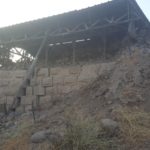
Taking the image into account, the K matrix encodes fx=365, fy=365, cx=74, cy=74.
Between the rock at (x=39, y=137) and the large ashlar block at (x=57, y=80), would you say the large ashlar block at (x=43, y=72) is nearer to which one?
the large ashlar block at (x=57, y=80)

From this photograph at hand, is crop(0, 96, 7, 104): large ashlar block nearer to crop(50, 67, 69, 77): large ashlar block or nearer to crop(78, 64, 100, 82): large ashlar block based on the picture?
crop(50, 67, 69, 77): large ashlar block

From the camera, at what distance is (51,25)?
14.1 m

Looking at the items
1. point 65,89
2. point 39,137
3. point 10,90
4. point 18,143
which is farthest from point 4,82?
point 39,137

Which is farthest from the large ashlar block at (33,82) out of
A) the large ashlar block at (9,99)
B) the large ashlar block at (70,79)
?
the large ashlar block at (70,79)

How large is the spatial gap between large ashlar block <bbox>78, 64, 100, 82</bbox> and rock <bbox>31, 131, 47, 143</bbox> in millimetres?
3587

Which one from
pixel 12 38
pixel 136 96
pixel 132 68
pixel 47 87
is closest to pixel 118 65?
pixel 132 68

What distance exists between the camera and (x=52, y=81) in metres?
13.1

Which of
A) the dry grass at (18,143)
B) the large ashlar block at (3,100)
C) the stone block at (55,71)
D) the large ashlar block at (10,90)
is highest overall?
the stone block at (55,71)

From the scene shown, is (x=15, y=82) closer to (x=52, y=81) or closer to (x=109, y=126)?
(x=52, y=81)

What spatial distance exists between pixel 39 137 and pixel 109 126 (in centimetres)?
180

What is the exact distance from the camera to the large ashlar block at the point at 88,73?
12287 millimetres

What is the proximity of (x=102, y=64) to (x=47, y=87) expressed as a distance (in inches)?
87.9

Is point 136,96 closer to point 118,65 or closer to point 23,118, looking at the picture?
point 118,65

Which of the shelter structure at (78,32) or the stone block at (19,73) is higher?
the shelter structure at (78,32)
